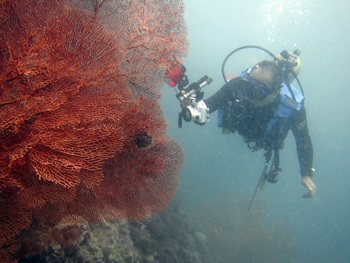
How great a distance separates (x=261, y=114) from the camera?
6.48m

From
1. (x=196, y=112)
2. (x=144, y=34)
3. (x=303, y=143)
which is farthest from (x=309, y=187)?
(x=144, y=34)

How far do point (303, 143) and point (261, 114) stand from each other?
1292 mm

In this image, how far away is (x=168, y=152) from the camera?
396cm

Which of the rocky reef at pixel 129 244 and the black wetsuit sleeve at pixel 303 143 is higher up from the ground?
the black wetsuit sleeve at pixel 303 143

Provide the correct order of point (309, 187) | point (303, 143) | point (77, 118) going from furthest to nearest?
point (303, 143)
point (309, 187)
point (77, 118)

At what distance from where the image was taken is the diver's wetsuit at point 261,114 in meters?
6.15

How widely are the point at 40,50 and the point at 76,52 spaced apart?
364 mm

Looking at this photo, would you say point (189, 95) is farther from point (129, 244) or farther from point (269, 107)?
point (129, 244)

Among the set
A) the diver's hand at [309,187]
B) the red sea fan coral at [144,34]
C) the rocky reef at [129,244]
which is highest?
the red sea fan coral at [144,34]

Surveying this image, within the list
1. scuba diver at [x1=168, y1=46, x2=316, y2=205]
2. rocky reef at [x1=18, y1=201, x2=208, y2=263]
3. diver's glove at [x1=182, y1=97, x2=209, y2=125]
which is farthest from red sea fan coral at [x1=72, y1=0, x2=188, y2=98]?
rocky reef at [x1=18, y1=201, x2=208, y2=263]

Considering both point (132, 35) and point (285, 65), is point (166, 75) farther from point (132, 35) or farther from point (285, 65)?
point (285, 65)

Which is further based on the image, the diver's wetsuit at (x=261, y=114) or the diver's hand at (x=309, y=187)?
the diver's wetsuit at (x=261, y=114)

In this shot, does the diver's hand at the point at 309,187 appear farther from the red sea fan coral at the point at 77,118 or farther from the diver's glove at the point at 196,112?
the red sea fan coral at the point at 77,118

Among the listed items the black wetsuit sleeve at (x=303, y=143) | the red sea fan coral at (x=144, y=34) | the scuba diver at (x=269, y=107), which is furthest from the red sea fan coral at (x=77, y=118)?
the black wetsuit sleeve at (x=303, y=143)
